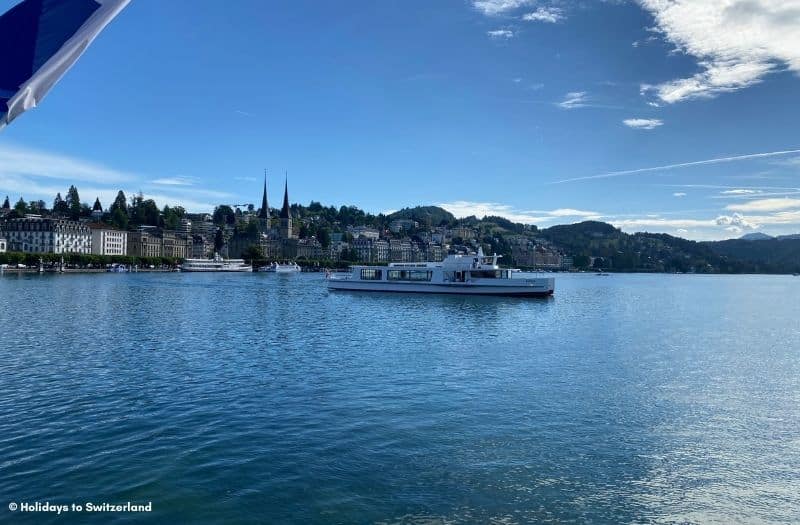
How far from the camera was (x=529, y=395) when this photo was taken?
20250 mm

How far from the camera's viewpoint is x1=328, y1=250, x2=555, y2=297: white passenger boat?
250ft

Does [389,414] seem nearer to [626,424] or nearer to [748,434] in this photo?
[626,424]

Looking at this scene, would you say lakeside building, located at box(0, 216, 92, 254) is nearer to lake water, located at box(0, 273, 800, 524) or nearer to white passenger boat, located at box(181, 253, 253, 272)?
white passenger boat, located at box(181, 253, 253, 272)

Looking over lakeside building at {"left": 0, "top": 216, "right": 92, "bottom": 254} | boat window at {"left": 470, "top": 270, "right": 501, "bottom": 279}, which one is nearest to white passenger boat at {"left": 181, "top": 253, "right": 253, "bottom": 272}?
lakeside building at {"left": 0, "top": 216, "right": 92, "bottom": 254}

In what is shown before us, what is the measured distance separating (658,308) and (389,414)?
57217 mm

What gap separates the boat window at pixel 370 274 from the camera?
3391 inches

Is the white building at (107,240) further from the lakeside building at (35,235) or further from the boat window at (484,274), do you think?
the boat window at (484,274)

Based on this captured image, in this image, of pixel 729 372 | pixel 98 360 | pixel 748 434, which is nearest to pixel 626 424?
pixel 748 434

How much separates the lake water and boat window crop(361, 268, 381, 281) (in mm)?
51877

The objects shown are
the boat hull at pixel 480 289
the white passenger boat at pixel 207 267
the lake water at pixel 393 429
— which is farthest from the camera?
the white passenger boat at pixel 207 267

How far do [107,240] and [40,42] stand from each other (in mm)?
205032

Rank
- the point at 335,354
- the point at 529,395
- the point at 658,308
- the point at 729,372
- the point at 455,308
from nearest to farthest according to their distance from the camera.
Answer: the point at 529,395 < the point at 729,372 < the point at 335,354 < the point at 455,308 < the point at 658,308

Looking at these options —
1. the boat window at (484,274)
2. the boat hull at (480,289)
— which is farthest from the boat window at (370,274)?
the boat window at (484,274)

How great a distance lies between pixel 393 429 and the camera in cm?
1572
